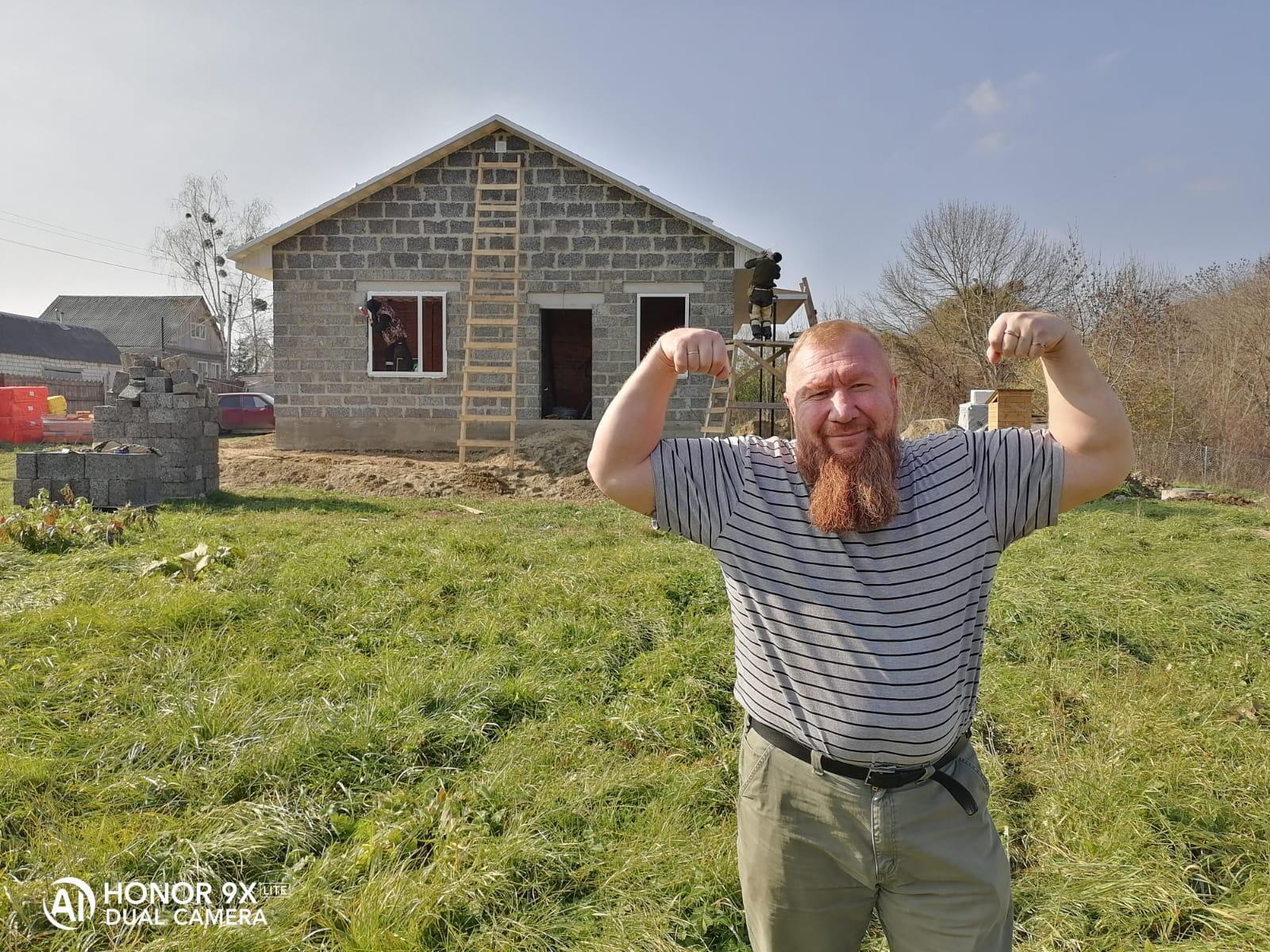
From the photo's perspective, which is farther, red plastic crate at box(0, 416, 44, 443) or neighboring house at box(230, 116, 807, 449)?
red plastic crate at box(0, 416, 44, 443)

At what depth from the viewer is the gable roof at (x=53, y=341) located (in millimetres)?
41188

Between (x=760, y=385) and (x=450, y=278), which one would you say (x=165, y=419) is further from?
(x=760, y=385)

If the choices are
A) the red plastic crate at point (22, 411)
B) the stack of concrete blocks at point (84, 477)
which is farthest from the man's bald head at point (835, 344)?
the red plastic crate at point (22, 411)

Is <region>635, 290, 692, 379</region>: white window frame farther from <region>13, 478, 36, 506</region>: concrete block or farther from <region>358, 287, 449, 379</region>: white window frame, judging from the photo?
<region>13, 478, 36, 506</region>: concrete block

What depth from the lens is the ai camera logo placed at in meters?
2.43

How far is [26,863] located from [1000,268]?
2929 cm

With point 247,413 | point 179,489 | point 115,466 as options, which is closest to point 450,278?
point 179,489

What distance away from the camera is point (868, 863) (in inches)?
68.0

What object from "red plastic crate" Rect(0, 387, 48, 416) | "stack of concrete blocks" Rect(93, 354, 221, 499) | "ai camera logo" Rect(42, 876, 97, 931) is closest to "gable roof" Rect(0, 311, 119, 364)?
"red plastic crate" Rect(0, 387, 48, 416)

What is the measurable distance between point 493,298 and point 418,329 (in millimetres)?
1802

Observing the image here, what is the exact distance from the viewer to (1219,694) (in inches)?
165

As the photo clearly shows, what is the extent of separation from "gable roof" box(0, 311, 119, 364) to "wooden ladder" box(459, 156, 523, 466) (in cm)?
3863

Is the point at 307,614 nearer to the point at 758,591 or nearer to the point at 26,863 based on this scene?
the point at 26,863

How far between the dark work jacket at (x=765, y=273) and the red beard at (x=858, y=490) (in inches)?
441
